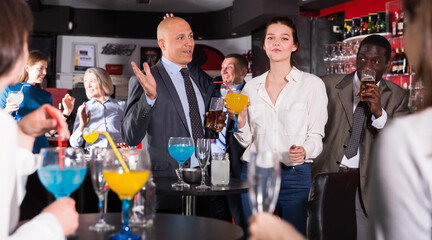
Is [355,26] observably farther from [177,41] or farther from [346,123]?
[177,41]

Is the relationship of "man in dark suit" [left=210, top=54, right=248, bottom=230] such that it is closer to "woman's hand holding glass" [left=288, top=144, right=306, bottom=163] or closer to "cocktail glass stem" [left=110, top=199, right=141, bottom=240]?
"woman's hand holding glass" [left=288, top=144, right=306, bottom=163]

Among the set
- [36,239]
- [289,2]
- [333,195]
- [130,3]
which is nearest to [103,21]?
[130,3]

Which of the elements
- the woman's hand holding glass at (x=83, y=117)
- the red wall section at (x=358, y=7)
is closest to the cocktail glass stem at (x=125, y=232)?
the woman's hand holding glass at (x=83, y=117)

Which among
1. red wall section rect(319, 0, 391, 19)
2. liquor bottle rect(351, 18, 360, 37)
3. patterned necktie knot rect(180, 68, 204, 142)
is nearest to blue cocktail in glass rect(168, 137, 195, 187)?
patterned necktie knot rect(180, 68, 204, 142)

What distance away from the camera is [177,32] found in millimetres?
3340

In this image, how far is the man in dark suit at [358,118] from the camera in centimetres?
312

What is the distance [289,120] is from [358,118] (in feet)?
1.92

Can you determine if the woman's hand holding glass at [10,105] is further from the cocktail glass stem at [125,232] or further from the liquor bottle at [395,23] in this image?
the liquor bottle at [395,23]

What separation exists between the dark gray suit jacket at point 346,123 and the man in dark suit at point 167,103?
2.83 ft

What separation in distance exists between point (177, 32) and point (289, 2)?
4.48 meters

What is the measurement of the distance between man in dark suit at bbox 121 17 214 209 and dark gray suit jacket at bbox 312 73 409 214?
86 centimetres

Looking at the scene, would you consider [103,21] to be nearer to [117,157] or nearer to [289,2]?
[289,2]

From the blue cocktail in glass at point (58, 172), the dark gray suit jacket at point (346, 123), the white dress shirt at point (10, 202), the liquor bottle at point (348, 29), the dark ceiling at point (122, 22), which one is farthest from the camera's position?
the dark ceiling at point (122, 22)

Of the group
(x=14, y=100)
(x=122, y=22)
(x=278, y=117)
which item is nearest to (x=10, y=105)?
(x=14, y=100)
